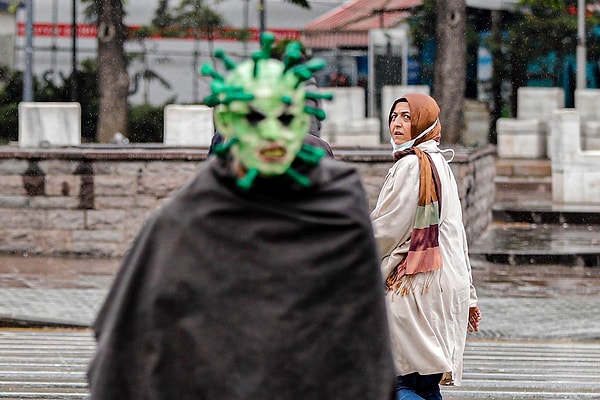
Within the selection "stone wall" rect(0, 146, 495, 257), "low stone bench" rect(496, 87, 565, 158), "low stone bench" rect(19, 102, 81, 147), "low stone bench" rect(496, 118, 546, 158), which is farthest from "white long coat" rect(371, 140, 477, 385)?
"low stone bench" rect(496, 118, 546, 158)

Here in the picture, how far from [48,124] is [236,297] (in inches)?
605

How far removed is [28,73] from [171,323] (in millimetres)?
21458

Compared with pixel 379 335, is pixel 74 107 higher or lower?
higher

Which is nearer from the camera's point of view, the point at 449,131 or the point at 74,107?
the point at 74,107

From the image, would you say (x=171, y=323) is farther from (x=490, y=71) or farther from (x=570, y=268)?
(x=490, y=71)

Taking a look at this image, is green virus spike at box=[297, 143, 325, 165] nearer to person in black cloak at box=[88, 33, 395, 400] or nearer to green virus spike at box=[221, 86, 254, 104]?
person in black cloak at box=[88, 33, 395, 400]

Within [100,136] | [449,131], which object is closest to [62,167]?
[100,136]

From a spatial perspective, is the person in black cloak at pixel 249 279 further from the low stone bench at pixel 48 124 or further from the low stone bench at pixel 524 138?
the low stone bench at pixel 524 138

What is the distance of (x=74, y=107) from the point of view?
18688mm

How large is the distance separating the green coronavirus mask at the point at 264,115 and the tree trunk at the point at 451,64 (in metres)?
20.2

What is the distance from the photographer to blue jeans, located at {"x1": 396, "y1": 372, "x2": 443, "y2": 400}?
22.0 feet

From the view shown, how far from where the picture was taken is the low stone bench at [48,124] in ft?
61.0

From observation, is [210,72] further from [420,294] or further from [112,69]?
[112,69]

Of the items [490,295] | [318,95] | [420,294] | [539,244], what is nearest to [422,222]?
[420,294]
